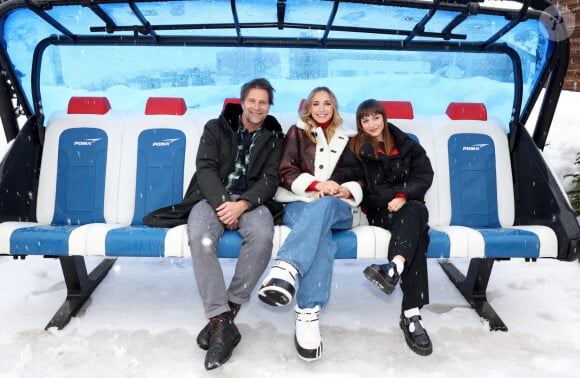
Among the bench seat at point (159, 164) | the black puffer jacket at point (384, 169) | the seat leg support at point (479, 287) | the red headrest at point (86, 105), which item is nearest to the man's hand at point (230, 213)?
the black puffer jacket at point (384, 169)

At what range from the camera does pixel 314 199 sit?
2654 mm

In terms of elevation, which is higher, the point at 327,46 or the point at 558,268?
the point at 327,46

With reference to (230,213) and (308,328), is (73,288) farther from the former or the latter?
(308,328)

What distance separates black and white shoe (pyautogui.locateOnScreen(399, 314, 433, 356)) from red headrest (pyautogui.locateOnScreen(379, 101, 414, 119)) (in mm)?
1524

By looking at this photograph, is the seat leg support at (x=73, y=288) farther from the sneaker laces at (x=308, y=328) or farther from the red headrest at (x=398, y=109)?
the red headrest at (x=398, y=109)

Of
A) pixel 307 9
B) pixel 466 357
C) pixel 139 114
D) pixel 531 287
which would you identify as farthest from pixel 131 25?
pixel 531 287

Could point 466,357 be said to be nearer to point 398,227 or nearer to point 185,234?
point 398,227

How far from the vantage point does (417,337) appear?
7.82 ft

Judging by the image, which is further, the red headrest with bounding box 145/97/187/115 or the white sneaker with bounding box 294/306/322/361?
the red headrest with bounding box 145/97/187/115

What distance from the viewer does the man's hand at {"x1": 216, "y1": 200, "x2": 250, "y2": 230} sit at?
2.47 metres

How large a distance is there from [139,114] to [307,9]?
1.42 meters

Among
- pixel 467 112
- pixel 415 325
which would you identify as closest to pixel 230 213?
pixel 415 325

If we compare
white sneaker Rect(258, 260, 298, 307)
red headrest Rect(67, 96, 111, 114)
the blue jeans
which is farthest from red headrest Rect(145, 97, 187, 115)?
white sneaker Rect(258, 260, 298, 307)

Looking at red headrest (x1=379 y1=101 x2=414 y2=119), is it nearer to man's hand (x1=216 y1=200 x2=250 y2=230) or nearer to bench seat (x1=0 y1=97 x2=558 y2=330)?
bench seat (x1=0 y1=97 x2=558 y2=330)
